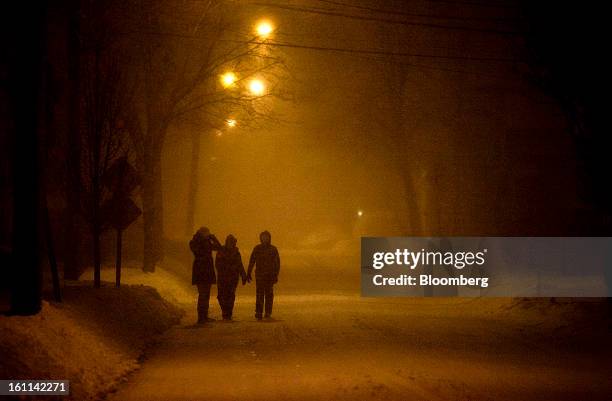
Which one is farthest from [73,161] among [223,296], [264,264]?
[264,264]

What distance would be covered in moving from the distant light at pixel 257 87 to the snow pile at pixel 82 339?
12008mm

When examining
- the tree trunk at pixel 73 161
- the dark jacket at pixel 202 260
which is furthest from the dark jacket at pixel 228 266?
the tree trunk at pixel 73 161

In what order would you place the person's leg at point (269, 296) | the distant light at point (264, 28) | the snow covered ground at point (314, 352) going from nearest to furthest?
the snow covered ground at point (314, 352)
the person's leg at point (269, 296)
the distant light at point (264, 28)

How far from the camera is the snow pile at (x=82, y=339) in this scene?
879 cm

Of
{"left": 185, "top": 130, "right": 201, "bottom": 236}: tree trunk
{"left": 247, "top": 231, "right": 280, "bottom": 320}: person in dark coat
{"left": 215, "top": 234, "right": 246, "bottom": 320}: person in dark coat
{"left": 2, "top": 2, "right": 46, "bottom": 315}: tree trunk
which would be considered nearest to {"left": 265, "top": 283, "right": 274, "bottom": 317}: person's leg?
{"left": 247, "top": 231, "right": 280, "bottom": 320}: person in dark coat

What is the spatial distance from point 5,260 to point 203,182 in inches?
2597

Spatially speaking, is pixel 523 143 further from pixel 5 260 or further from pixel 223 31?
pixel 5 260

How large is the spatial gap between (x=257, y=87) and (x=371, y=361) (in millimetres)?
16847

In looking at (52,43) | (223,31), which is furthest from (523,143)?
(52,43)

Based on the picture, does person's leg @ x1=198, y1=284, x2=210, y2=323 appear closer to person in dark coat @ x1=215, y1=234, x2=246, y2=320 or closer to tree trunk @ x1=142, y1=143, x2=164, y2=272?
person in dark coat @ x1=215, y1=234, x2=246, y2=320

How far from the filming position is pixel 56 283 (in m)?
12.8

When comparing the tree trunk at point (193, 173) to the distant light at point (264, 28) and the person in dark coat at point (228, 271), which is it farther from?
the person in dark coat at point (228, 271)

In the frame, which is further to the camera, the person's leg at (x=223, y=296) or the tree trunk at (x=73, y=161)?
the person's leg at (x=223, y=296)

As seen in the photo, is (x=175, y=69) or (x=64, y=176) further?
(x=175, y=69)
